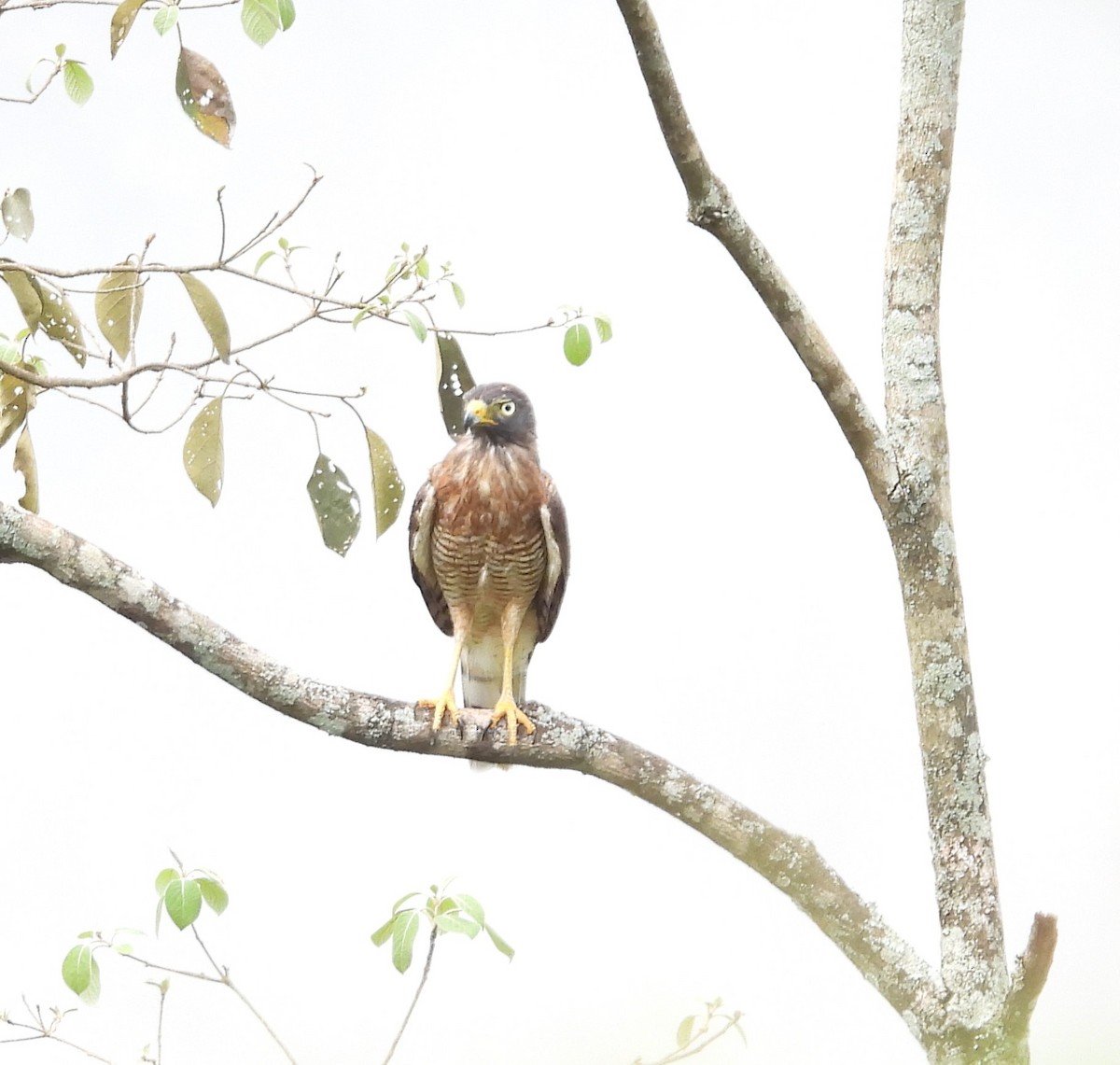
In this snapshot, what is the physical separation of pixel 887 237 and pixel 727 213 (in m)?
0.45

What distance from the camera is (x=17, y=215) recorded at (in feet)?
7.20

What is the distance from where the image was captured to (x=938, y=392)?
2217 millimetres

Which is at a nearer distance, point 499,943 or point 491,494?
point 499,943

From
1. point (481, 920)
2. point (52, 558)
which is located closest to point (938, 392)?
point (481, 920)

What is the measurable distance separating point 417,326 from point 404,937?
101 centimetres

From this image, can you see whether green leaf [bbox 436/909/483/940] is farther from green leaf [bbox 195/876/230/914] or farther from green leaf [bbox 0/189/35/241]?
green leaf [bbox 0/189/35/241]

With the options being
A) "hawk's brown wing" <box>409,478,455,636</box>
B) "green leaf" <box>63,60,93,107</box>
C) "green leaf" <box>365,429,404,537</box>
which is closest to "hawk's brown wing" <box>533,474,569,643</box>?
"hawk's brown wing" <box>409,478,455,636</box>

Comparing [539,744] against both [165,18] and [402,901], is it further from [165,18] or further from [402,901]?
[165,18]

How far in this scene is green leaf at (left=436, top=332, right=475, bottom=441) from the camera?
7.76ft

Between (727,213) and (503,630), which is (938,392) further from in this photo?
(503,630)

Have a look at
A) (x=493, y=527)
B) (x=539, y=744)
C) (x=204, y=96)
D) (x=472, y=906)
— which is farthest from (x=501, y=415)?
(x=472, y=906)

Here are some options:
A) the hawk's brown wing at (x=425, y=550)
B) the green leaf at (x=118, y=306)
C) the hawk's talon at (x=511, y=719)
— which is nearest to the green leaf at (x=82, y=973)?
the hawk's talon at (x=511, y=719)

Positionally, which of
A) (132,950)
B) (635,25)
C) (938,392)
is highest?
(635,25)

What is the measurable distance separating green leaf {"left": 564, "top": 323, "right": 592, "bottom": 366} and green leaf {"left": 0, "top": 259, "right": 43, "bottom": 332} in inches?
38.5
